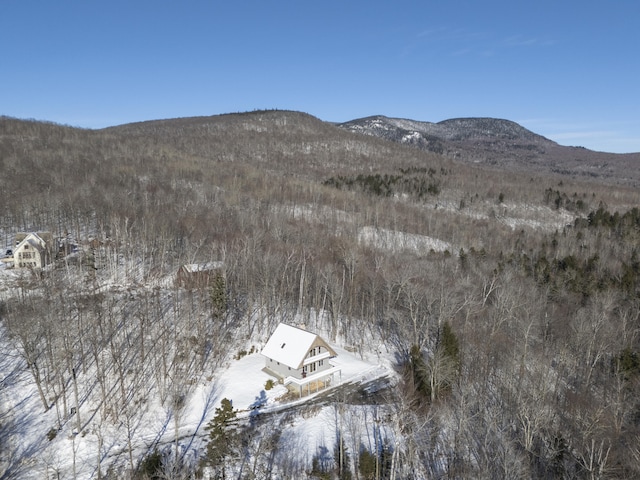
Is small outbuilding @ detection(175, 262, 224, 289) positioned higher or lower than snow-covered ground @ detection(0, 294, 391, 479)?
higher

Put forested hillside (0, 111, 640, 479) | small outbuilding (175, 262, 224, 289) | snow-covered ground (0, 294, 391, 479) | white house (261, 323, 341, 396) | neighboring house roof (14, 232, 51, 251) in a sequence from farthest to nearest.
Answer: neighboring house roof (14, 232, 51, 251) → small outbuilding (175, 262, 224, 289) → white house (261, 323, 341, 396) → forested hillside (0, 111, 640, 479) → snow-covered ground (0, 294, 391, 479)

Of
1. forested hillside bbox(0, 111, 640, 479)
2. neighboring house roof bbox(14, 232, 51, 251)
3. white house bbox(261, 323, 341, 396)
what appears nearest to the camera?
forested hillside bbox(0, 111, 640, 479)

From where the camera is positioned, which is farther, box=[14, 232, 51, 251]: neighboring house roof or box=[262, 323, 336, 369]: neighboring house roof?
box=[14, 232, 51, 251]: neighboring house roof

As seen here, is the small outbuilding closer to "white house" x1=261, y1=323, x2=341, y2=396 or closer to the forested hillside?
the forested hillside

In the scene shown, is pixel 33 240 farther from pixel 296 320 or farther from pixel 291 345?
pixel 291 345

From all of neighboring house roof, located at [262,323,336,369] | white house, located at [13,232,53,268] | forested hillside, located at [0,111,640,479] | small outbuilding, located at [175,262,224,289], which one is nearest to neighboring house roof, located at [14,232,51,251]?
white house, located at [13,232,53,268]

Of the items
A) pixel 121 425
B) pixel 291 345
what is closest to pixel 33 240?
pixel 121 425

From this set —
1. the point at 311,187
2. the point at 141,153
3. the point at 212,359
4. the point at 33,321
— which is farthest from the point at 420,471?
the point at 141,153

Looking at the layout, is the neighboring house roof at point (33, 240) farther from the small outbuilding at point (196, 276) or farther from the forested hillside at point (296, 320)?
the small outbuilding at point (196, 276)

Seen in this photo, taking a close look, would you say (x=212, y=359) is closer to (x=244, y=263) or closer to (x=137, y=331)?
(x=137, y=331)
